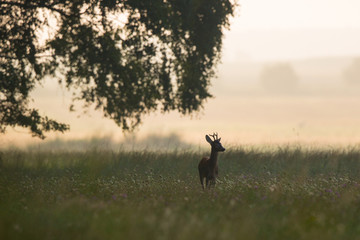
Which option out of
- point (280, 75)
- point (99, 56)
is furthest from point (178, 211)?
point (280, 75)

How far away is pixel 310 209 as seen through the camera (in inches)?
415

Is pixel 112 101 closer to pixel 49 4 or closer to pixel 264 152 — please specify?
pixel 49 4

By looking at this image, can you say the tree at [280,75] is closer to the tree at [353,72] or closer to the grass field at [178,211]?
the tree at [353,72]

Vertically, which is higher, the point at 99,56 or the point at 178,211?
the point at 99,56

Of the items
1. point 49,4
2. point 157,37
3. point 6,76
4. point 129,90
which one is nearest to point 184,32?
point 157,37

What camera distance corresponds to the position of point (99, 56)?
69.4 feet

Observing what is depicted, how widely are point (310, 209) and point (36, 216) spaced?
4793mm

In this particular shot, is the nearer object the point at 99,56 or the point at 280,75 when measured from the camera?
the point at 99,56

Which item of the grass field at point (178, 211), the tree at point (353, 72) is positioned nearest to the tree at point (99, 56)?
the grass field at point (178, 211)

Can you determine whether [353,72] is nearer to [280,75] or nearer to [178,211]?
[280,75]

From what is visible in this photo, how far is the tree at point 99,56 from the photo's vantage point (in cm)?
2097

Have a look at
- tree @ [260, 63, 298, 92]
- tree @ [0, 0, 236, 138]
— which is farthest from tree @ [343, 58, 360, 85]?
tree @ [0, 0, 236, 138]

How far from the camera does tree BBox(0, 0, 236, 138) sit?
21.0 metres

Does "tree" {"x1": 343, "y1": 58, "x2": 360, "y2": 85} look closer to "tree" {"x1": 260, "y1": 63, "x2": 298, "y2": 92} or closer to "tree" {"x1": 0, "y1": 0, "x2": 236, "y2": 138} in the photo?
"tree" {"x1": 260, "y1": 63, "x2": 298, "y2": 92}
